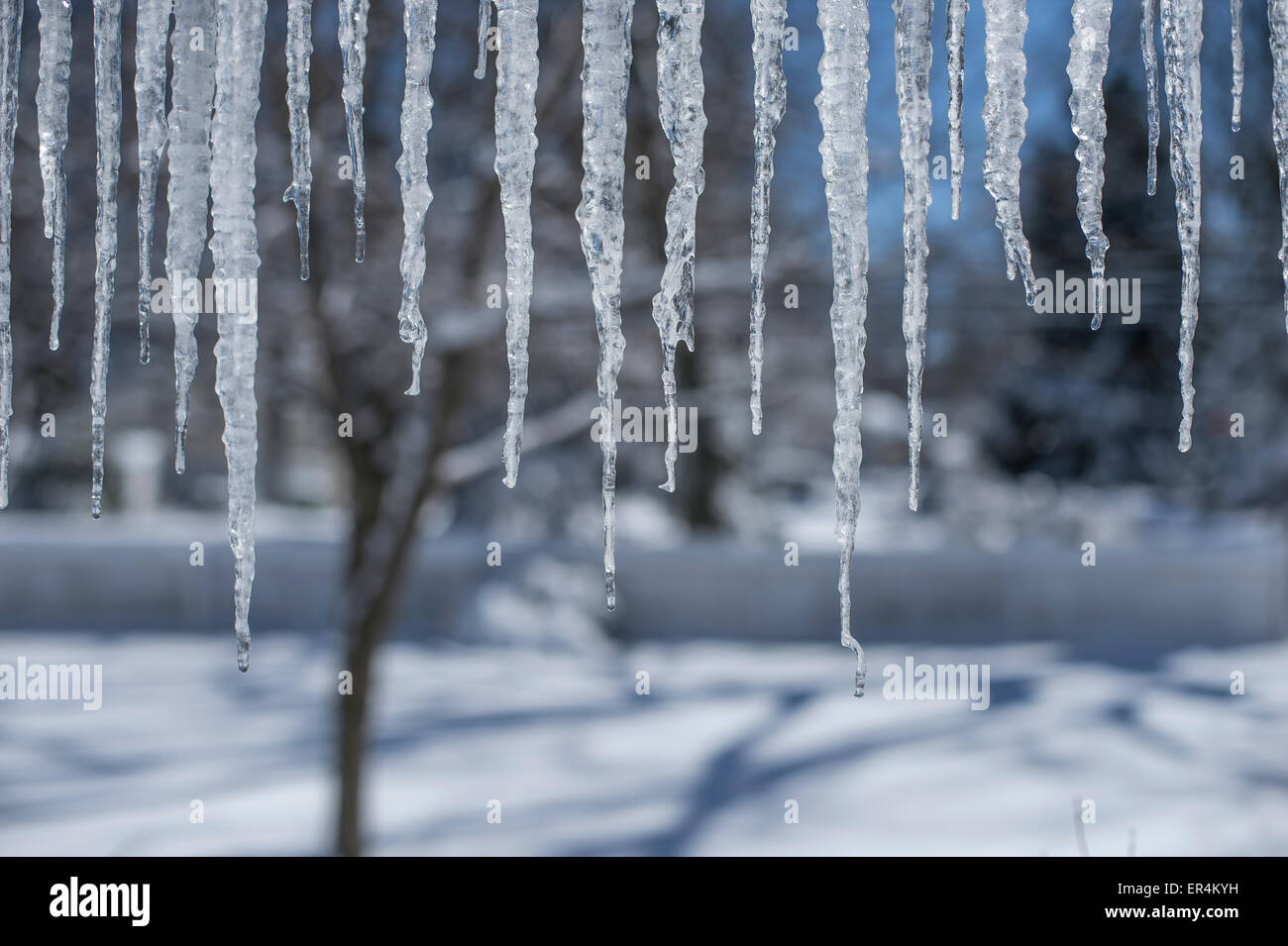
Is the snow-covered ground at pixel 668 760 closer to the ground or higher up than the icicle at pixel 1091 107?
closer to the ground

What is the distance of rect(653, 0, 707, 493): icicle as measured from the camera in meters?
1.58

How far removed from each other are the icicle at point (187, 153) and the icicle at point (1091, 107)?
5.07 feet

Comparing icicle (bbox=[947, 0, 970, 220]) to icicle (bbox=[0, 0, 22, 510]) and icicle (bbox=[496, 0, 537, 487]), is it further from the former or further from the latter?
icicle (bbox=[0, 0, 22, 510])

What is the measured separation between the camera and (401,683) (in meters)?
8.33

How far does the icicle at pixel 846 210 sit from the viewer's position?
1.59 m

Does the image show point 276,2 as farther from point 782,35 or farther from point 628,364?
A: point 628,364

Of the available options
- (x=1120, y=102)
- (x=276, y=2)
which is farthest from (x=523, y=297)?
(x=1120, y=102)

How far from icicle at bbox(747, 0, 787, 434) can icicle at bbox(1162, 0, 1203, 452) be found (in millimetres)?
697

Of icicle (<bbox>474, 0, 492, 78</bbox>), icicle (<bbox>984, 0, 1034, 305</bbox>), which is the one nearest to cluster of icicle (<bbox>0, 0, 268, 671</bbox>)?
icicle (<bbox>474, 0, 492, 78</bbox>)

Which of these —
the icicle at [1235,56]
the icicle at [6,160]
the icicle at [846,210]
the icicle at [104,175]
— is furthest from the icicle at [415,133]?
the icicle at [1235,56]

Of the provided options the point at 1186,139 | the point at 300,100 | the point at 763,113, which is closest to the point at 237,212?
the point at 300,100

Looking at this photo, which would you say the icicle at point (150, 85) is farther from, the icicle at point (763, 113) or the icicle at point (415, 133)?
the icicle at point (763, 113)

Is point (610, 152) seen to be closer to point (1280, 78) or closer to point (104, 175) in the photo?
point (104, 175)

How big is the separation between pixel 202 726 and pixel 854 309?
685cm
